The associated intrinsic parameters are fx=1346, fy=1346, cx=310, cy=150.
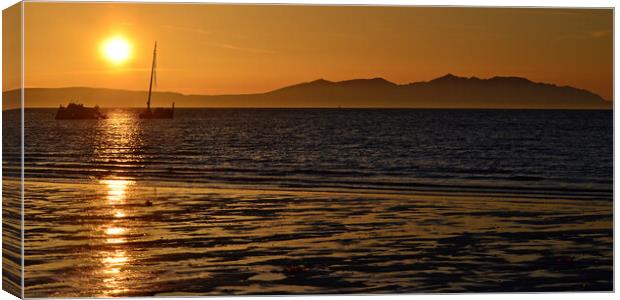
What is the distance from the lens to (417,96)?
12891mm

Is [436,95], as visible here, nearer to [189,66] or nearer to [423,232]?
A: [423,232]

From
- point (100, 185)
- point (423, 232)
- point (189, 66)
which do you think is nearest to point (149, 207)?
point (100, 185)

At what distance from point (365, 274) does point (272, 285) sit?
86 cm

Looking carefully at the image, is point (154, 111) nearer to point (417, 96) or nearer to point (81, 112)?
point (81, 112)

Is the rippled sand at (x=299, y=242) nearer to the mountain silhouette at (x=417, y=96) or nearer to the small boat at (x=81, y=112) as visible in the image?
the small boat at (x=81, y=112)

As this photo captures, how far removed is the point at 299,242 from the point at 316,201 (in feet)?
1.52

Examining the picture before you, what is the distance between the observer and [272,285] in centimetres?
1177

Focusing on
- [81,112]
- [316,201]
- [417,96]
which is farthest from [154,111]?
[417,96]

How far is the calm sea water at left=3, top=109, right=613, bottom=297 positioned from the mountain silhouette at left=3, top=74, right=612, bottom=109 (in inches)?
4.6

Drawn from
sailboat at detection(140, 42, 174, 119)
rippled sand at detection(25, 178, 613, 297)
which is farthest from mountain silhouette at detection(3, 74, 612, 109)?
rippled sand at detection(25, 178, 613, 297)

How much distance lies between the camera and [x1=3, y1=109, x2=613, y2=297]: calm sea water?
465 inches

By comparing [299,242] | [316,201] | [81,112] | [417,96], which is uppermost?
[417,96]

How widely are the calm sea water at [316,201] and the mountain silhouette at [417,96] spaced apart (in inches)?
4.6

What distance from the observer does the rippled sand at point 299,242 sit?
1174cm
